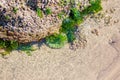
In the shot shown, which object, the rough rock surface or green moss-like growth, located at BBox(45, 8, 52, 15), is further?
green moss-like growth, located at BBox(45, 8, 52, 15)

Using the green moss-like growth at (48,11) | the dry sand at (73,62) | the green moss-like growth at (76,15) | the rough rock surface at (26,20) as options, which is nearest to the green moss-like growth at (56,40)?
the dry sand at (73,62)

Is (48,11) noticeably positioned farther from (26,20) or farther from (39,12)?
(26,20)

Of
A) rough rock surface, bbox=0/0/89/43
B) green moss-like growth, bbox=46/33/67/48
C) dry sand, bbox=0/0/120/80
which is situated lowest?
dry sand, bbox=0/0/120/80

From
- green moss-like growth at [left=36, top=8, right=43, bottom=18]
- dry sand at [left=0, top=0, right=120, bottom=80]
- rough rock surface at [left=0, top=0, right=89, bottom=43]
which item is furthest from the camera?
dry sand at [left=0, top=0, right=120, bottom=80]

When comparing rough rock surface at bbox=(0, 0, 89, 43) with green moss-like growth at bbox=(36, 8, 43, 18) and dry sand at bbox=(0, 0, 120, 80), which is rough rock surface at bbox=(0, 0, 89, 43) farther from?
dry sand at bbox=(0, 0, 120, 80)

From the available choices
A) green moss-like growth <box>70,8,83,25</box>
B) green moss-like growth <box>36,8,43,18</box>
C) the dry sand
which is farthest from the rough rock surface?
the dry sand

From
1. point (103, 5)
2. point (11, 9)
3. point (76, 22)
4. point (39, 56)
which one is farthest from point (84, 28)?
point (11, 9)
